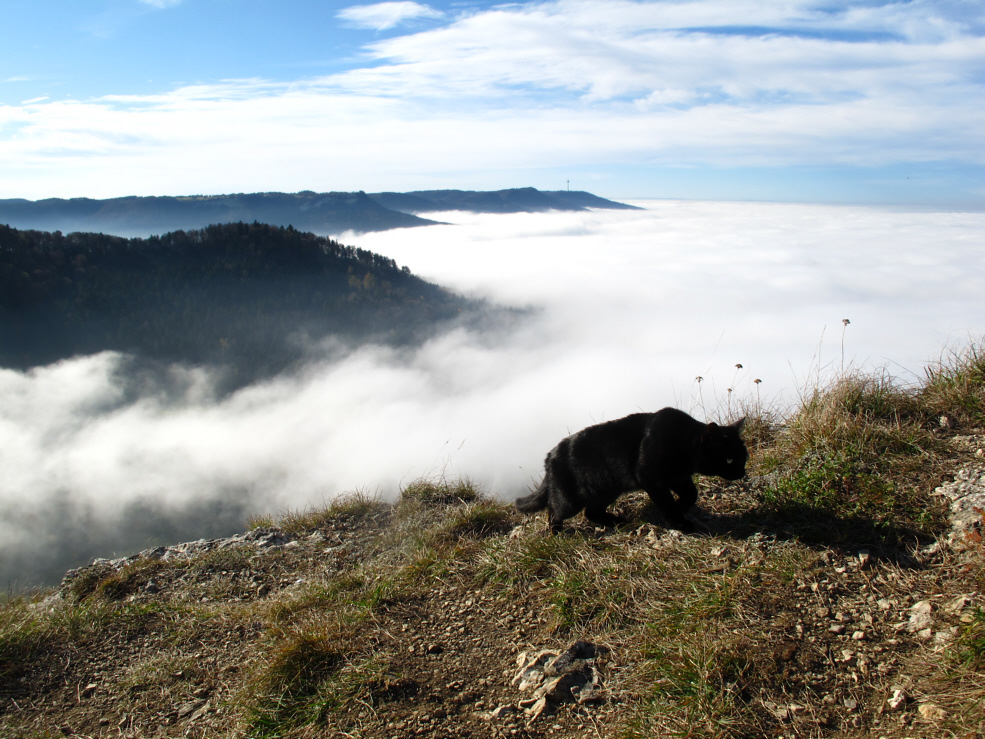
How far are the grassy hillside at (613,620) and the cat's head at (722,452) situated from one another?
0.40m

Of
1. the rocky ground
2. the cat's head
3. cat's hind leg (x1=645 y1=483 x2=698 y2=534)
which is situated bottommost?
the rocky ground

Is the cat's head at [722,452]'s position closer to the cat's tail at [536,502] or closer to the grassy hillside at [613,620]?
the grassy hillside at [613,620]

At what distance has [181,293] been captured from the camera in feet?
394

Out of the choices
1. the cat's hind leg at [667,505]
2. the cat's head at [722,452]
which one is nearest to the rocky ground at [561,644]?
the cat's hind leg at [667,505]

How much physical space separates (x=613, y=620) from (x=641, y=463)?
150 centimetres

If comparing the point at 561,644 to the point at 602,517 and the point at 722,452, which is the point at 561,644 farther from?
the point at 722,452

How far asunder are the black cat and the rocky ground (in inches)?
10.9

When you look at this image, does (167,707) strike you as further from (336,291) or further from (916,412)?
(336,291)

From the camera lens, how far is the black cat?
4.84 meters

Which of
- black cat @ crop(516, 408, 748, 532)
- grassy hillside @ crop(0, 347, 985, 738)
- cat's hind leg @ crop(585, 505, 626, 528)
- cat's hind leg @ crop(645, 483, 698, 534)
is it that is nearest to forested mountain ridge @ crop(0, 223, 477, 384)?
grassy hillside @ crop(0, 347, 985, 738)

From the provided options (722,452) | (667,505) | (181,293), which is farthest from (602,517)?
(181,293)

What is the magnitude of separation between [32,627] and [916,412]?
812cm

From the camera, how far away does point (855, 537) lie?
4031 mm

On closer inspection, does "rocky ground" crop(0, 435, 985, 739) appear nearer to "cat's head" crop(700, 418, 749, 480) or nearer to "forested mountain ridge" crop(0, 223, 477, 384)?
"cat's head" crop(700, 418, 749, 480)
